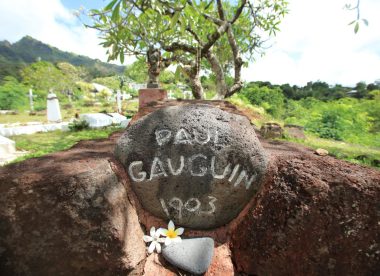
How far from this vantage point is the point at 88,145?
271cm

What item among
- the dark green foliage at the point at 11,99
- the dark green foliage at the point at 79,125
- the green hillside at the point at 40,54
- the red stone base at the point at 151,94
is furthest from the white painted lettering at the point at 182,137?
the green hillside at the point at 40,54

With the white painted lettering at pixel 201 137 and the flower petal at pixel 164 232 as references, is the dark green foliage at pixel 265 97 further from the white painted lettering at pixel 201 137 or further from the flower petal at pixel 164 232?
the flower petal at pixel 164 232

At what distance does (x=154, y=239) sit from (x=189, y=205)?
1.12ft

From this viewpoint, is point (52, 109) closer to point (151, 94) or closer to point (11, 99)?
point (151, 94)

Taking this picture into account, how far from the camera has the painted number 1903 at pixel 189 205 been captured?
81.1 inches

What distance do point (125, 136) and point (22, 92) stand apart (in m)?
28.4

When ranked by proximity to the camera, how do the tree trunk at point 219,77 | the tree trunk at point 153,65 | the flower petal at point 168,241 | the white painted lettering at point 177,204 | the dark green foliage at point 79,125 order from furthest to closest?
1. the dark green foliage at point 79,125
2. the tree trunk at point 219,77
3. the tree trunk at point 153,65
4. the white painted lettering at point 177,204
5. the flower petal at point 168,241

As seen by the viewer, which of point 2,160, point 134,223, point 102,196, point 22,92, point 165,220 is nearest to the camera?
point 102,196

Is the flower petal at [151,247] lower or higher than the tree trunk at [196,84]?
lower

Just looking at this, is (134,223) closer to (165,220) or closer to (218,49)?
(165,220)

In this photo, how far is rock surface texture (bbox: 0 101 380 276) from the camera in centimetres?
169

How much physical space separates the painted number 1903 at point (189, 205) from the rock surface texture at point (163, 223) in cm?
17

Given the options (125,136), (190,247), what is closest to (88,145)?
(125,136)

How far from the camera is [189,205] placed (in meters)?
2.07
